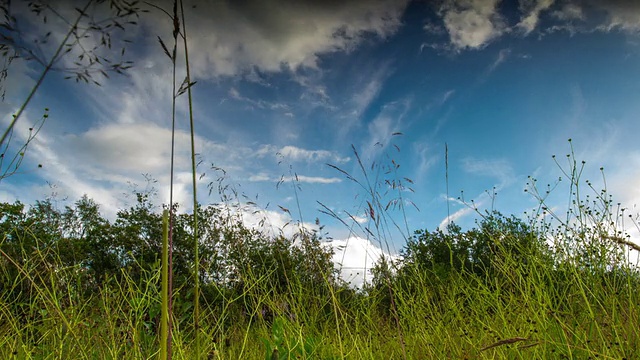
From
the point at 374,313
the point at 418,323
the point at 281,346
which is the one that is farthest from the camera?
the point at 374,313

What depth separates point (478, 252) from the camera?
344 inches

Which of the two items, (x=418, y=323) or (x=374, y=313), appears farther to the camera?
(x=374, y=313)

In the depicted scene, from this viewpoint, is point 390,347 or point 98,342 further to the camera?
point 390,347

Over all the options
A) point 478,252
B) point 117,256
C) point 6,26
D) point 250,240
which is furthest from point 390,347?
point 117,256

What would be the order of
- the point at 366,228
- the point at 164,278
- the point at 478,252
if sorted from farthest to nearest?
the point at 478,252
the point at 366,228
the point at 164,278

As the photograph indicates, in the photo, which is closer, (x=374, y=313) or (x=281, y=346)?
(x=281, y=346)

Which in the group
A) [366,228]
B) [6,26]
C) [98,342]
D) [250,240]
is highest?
[250,240]

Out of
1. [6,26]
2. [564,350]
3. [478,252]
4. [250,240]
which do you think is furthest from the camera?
[478,252]

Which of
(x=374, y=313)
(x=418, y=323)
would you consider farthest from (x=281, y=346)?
(x=374, y=313)

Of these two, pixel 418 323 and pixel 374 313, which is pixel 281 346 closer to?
pixel 418 323

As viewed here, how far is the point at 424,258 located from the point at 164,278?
9162mm

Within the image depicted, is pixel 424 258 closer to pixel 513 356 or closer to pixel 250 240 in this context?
pixel 250 240

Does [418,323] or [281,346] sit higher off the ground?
[418,323]

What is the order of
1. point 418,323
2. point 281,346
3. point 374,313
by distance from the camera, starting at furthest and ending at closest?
point 374,313
point 418,323
point 281,346
